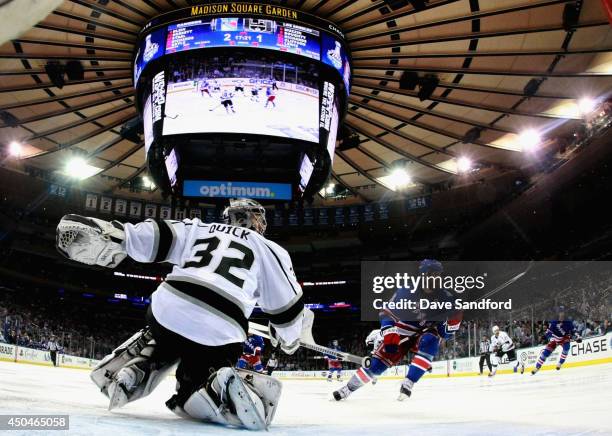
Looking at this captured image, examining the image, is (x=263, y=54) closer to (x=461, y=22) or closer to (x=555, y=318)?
(x=461, y=22)

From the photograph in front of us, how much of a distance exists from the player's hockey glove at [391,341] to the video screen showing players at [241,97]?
6.73 metres

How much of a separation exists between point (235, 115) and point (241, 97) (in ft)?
1.43

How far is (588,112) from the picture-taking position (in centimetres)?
1658

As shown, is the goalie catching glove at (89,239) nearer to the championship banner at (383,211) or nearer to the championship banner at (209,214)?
the championship banner at (209,214)

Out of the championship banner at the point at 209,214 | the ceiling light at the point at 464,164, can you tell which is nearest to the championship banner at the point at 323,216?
the championship banner at the point at 209,214

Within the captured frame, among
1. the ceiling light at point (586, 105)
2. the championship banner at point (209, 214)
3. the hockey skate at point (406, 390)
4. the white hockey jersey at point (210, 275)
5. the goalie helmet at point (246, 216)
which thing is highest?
the ceiling light at point (586, 105)

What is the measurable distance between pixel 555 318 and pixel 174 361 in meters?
12.4

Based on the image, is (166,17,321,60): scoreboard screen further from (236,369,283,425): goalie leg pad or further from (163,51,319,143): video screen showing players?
(236,369,283,425): goalie leg pad

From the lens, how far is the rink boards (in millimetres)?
13266

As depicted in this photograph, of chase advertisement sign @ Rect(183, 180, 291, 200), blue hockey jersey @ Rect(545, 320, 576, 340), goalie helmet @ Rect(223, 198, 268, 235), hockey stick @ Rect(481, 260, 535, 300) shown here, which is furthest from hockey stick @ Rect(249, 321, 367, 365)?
hockey stick @ Rect(481, 260, 535, 300)

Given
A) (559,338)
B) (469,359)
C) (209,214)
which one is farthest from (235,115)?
(209,214)

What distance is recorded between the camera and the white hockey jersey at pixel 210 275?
311cm

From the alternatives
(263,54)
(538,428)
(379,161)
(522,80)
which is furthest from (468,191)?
(538,428)

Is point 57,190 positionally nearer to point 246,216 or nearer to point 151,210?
point 151,210
